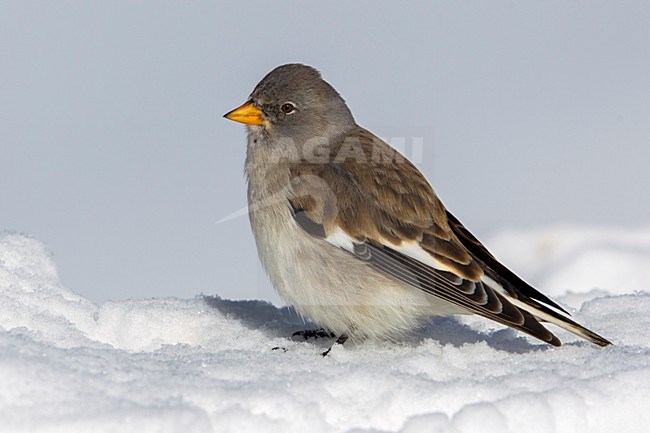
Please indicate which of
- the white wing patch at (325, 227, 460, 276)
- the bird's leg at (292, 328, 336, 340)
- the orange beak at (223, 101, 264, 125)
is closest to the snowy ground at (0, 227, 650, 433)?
the bird's leg at (292, 328, 336, 340)

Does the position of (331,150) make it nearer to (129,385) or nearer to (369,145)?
(369,145)

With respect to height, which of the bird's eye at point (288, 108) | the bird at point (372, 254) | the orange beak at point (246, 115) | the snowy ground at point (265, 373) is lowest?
the snowy ground at point (265, 373)

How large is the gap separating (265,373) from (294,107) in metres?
1.63

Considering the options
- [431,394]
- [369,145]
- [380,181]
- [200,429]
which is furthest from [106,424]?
[369,145]

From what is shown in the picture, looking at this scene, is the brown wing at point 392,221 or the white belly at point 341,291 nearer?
the brown wing at point 392,221

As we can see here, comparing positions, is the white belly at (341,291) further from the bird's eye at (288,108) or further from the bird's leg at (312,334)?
the bird's eye at (288,108)

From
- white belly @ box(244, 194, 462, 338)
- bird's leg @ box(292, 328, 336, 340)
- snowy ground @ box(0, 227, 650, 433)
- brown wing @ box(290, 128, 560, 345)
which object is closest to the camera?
snowy ground @ box(0, 227, 650, 433)

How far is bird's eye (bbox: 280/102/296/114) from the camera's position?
440 cm

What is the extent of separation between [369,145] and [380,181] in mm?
330

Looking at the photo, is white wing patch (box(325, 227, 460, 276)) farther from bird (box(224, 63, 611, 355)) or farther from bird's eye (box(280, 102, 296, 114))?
bird's eye (box(280, 102, 296, 114))

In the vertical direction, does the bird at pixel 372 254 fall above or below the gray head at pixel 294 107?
below

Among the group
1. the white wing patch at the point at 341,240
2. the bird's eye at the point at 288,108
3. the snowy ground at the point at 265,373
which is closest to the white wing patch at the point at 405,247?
the white wing patch at the point at 341,240

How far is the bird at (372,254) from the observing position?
3662 millimetres

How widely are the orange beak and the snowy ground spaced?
837mm
